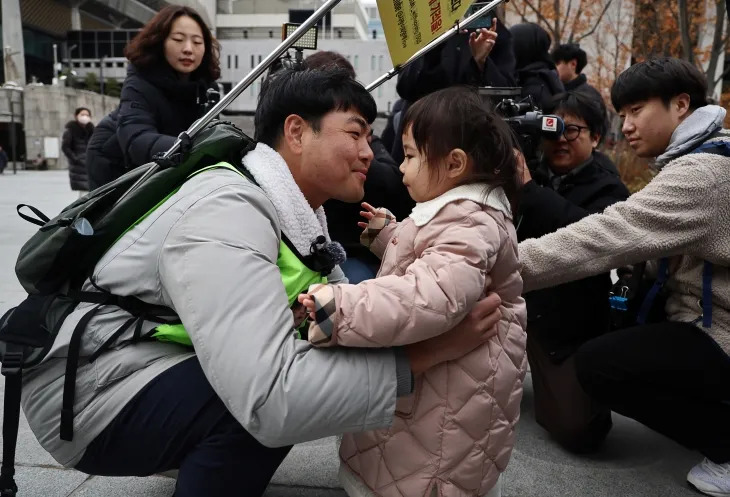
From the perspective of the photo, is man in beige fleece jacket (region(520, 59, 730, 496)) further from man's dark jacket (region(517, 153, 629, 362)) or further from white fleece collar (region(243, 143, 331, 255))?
white fleece collar (region(243, 143, 331, 255))

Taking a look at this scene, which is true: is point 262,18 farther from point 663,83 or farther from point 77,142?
point 663,83

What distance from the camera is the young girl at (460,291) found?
1.56m

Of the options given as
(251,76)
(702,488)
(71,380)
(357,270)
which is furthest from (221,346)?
(702,488)

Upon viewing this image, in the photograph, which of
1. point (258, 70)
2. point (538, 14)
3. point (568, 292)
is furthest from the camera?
point (538, 14)

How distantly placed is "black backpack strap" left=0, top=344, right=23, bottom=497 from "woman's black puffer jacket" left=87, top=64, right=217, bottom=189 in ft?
5.70

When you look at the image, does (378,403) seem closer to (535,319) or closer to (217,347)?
(217,347)

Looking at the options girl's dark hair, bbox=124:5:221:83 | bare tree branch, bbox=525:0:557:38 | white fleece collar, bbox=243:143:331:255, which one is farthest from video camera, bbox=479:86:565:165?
bare tree branch, bbox=525:0:557:38

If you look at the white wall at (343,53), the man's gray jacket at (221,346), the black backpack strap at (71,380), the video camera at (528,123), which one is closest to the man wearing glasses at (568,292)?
the video camera at (528,123)

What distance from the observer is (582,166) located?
108 inches

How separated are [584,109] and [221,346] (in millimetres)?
1993

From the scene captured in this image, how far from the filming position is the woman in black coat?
11.6ft

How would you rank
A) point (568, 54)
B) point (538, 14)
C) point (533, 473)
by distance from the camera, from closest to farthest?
point (533, 473)
point (568, 54)
point (538, 14)

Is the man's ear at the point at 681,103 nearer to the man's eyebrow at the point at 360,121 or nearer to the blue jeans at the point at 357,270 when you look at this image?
the man's eyebrow at the point at 360,121

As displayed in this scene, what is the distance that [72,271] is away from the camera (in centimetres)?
167
